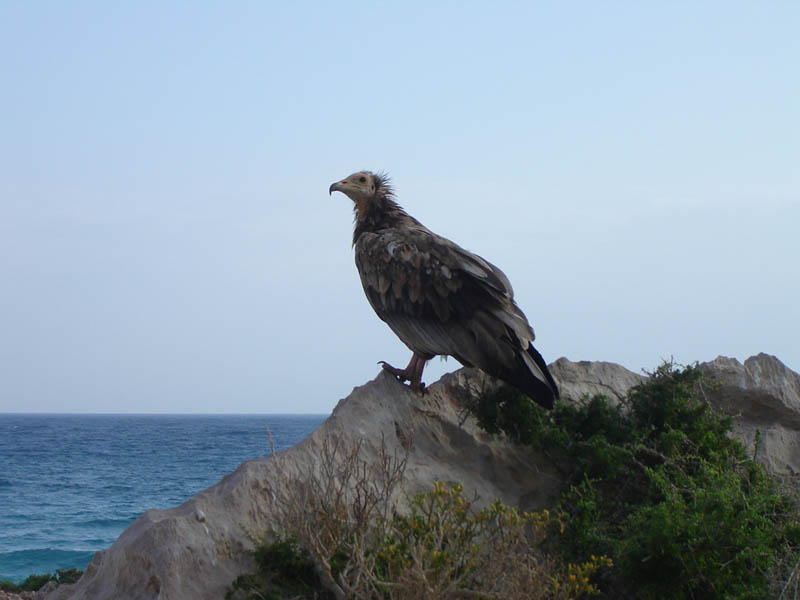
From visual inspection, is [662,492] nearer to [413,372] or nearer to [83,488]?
[413,372]

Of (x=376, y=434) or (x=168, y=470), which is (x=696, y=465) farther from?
(x=168, y=470)

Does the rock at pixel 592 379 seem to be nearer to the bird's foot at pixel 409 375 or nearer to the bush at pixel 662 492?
the bush at pixel 662 492

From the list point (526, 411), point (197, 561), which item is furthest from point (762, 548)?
point (197, 561)

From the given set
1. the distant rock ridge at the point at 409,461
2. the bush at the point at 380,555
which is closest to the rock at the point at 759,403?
the distant rock ridge at the point at 409,461

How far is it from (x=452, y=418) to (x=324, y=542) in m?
2.92

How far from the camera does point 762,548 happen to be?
23.4 ft

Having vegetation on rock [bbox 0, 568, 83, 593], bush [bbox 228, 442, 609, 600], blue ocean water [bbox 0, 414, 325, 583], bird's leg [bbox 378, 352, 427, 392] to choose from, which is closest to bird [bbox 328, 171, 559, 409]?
bird's leg [bbox 378, 352, 427, 392]

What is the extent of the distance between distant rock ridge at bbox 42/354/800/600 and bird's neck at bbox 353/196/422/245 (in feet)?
5.36

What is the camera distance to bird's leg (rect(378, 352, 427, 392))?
8.62m

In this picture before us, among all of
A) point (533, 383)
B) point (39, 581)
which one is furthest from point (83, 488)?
point (533, 383)

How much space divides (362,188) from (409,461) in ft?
9.84

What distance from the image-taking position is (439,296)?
8.18 metres

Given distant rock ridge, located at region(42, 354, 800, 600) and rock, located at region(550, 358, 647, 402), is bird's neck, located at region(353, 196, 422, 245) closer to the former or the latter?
distant rock ridge, located at region(42, 354, 800, 600)

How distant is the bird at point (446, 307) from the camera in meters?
7.89
